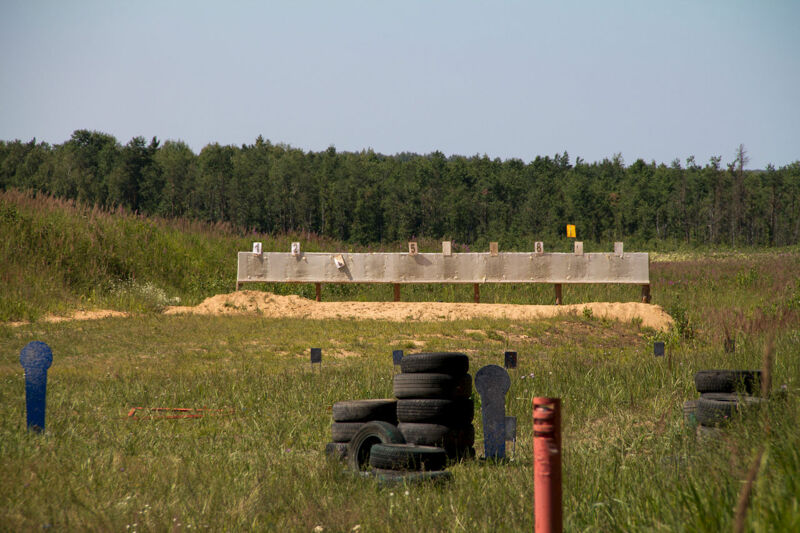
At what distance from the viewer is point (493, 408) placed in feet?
22.1

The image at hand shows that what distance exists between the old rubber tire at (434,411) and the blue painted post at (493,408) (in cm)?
28

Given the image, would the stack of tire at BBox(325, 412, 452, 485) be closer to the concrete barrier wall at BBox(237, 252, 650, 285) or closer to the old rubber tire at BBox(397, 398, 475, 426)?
the old rubber tire at BBox(397, 398, 475, 426)

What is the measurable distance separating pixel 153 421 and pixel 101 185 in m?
92.4

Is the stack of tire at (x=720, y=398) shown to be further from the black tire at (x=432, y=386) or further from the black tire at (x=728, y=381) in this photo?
the black tire at (x=432, y=386)

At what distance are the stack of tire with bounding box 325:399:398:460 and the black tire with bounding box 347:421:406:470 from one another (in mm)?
201

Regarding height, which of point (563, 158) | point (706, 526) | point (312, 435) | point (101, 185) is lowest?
point (312, 435)

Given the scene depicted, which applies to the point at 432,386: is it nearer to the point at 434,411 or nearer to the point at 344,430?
Result: the point at 434,411

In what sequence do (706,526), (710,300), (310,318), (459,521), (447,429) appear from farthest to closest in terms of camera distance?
(710,300) < (310,318) < (447,429) < (459,521) < (706,526)

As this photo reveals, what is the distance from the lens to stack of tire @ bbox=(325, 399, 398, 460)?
680 centimetres

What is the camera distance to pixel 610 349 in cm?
1527

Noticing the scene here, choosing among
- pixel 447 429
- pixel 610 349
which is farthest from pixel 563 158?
pixel 447 429

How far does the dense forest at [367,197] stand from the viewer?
308 feet

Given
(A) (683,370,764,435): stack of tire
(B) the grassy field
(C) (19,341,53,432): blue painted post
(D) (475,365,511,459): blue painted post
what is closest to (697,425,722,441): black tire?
(A) (683,370,764,435): stack of tire

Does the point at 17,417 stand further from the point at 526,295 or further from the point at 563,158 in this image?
the point at 563,158
